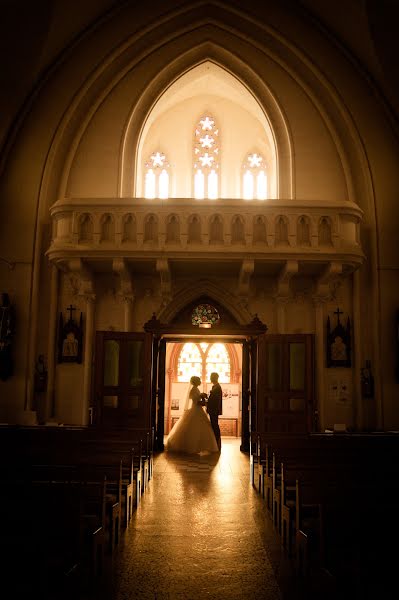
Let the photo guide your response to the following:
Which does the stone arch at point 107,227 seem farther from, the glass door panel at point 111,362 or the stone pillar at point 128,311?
the glass door panel at point 111,362

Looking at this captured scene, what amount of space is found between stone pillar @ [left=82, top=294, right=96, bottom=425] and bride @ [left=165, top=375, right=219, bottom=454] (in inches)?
85.0

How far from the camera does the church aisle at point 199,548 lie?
411 cm

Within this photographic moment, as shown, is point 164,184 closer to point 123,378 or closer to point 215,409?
point 123,378

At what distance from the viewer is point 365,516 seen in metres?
3.86

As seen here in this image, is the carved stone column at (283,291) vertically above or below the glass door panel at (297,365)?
above

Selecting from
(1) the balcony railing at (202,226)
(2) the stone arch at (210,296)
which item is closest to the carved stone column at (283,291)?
(1) the balcony railing at (202,226)

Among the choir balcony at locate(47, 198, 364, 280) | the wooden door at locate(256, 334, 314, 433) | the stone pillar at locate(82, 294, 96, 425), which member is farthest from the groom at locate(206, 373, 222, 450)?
the choir balcony at locate(47, 198, 364, 280)

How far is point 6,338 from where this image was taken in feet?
41.7

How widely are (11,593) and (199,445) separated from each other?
939 centimetres

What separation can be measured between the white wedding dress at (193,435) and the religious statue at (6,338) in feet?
13.6

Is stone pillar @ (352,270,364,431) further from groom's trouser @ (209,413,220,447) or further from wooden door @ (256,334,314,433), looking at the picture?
groom's trouser @ (209,413,220,447)

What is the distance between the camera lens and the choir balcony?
1188 cm

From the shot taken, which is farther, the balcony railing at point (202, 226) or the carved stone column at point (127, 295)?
the carved stone column at point (127, 295)

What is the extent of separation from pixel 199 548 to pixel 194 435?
7.25m
